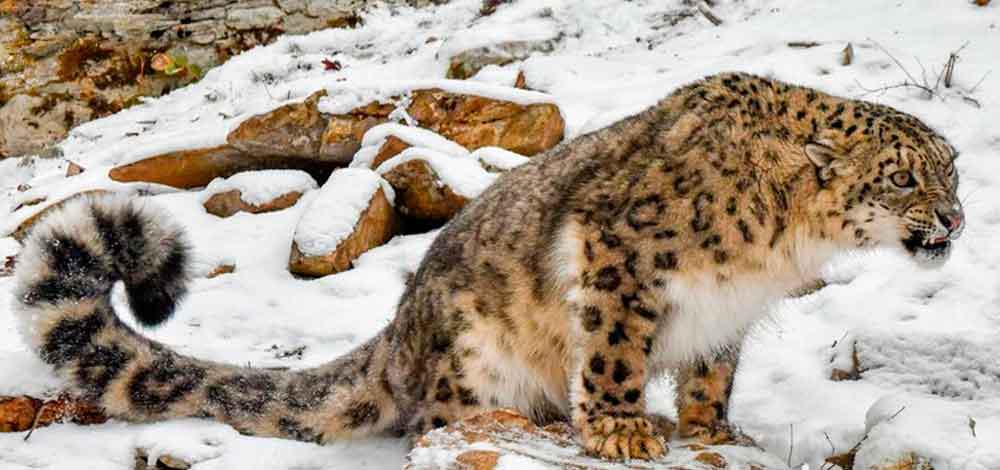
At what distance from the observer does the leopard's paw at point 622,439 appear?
412 cm

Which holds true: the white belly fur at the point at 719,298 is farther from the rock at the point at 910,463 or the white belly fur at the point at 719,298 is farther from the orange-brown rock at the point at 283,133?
the orange-brown rock at the point at 283,133

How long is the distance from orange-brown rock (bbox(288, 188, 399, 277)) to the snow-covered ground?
139mm

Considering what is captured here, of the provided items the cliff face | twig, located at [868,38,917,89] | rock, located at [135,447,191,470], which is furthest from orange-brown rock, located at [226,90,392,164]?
the cliff face

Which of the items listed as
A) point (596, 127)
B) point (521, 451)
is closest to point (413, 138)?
point (596, 127)

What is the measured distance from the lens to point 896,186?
4.14 metres

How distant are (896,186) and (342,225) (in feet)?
15.6

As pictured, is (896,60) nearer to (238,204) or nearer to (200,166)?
(238,204)

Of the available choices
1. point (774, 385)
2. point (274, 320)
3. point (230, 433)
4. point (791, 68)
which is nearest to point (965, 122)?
point (791, 68)

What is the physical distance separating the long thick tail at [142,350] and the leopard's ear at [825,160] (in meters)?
2.21

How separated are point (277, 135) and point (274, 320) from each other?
3180 mm

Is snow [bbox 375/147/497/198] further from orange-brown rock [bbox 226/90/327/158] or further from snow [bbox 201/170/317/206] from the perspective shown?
orange-brown rock [bbox 226/90/327/158]

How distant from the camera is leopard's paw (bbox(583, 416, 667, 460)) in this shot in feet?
13.5

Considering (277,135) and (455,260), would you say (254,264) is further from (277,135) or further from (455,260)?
(455,260)

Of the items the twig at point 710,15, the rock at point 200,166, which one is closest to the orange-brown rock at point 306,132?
the rock at point 200,166
